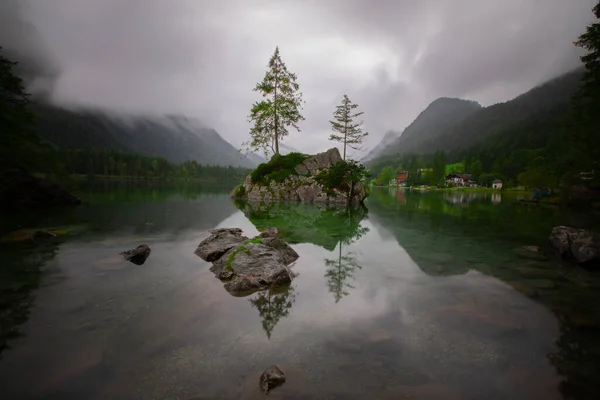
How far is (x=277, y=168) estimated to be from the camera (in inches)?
1767

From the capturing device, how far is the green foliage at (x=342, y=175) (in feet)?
129

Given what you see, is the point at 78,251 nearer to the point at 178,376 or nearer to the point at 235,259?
the point at 235,259

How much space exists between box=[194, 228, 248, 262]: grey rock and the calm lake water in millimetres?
625

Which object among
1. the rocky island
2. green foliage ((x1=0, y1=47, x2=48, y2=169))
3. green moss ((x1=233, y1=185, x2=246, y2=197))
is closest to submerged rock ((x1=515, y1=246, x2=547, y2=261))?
the rocky island

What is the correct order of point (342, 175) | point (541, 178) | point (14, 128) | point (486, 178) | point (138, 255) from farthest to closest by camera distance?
point (486, 178) → point (541, 178) → point (342, 175) → point (14, 128) → point (138, 255)

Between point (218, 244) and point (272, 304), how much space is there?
5991mm

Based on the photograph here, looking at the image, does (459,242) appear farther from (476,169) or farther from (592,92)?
(476,169)

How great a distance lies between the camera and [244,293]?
862cm

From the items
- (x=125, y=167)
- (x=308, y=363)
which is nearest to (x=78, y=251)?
(x=308, y=363)

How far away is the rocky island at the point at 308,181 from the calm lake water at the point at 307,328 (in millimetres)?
27470

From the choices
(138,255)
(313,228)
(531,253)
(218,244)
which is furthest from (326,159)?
(138,255)

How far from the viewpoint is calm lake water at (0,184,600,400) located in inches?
190

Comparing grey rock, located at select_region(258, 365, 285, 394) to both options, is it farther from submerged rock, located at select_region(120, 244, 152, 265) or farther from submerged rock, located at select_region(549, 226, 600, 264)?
submerged rock, located at select_region(549, 226, 600, 264)

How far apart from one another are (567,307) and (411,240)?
8937 millimetres
